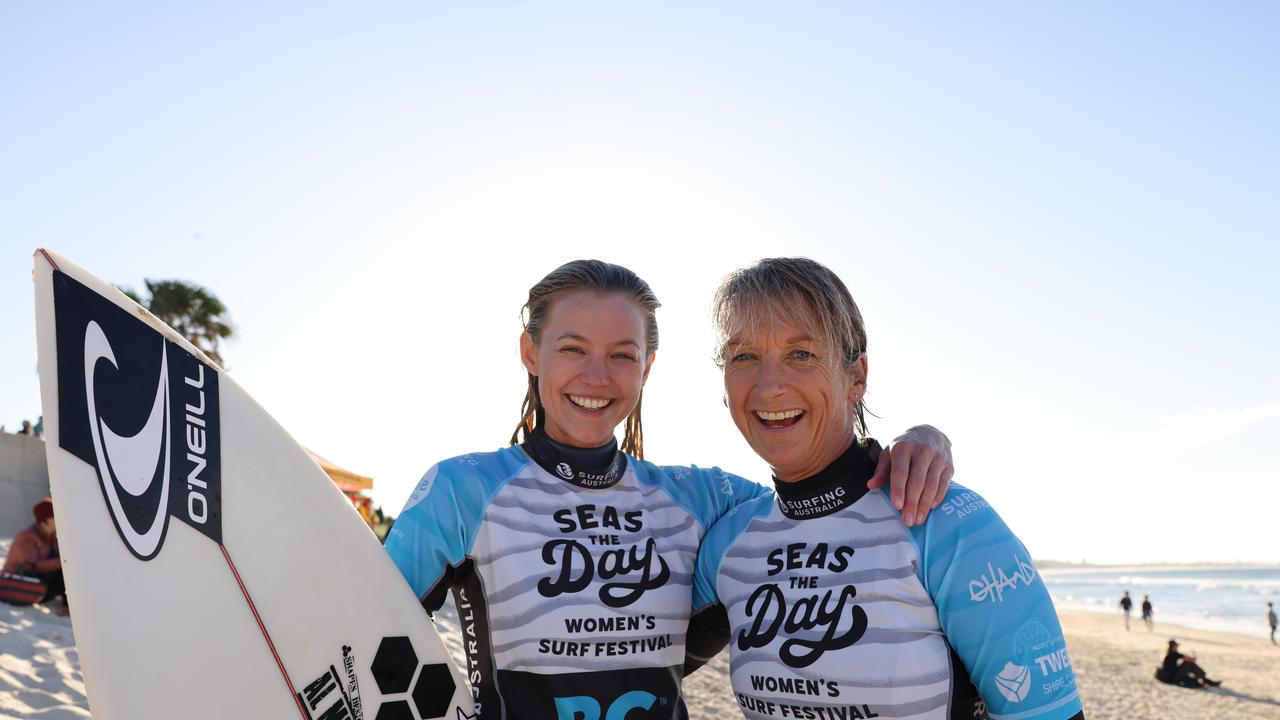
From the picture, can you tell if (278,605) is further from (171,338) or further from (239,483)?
(171,338)

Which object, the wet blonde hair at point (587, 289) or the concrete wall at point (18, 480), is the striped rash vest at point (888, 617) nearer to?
the wet blonde hair at point (587, 289)

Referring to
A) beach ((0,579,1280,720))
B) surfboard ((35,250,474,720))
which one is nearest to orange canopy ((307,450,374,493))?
beach ((0,579,1280,720))

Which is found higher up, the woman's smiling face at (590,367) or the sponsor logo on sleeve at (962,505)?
the woman's smiling face at (590,367)

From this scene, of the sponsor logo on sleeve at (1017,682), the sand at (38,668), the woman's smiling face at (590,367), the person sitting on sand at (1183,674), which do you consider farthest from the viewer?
the person sitting on sand at (1183,674)

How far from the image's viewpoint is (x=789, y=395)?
6.66 ft

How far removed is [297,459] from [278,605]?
0.45 metres

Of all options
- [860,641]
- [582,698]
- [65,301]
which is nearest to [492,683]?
[582,698]

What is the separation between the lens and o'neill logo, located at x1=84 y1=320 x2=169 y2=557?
1.99 m

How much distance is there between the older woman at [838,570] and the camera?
173cm

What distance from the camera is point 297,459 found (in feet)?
8.13

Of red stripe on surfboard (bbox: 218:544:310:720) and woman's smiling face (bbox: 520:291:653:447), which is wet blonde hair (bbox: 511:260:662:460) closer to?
woman's smiling face (bbox: 520:291:653:447)

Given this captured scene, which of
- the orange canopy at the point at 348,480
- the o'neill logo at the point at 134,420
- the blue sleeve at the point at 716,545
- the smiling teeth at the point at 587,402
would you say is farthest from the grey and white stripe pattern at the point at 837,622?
the orange canopy at the point at 348,480

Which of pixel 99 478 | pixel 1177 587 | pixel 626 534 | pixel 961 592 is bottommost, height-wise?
pixel 1177 587

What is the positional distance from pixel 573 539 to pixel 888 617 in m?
0.82
